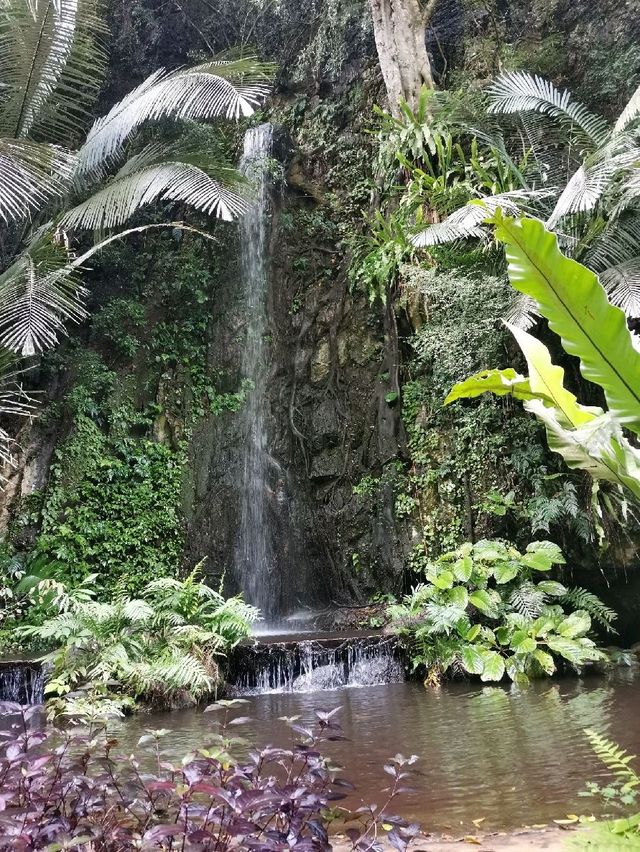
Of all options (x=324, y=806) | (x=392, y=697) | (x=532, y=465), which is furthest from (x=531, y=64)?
(x=324, y=806)

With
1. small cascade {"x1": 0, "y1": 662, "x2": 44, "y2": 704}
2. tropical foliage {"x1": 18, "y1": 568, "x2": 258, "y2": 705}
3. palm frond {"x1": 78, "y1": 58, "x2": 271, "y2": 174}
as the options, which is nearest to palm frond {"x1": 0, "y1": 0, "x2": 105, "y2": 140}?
palm frond {"x1": 78, "y1": 58, "x2": 271, "y2": 174}

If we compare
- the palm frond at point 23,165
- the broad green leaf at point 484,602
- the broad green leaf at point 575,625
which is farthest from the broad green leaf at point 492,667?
the palm frond at point 23,165

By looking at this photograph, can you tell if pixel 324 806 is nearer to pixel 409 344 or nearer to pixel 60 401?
pixel 409 344

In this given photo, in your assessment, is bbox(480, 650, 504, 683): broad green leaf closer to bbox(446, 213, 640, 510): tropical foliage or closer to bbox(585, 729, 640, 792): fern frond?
bbox(585, 729, 640, 792): fern frond

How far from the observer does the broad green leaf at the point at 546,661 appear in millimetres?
6363

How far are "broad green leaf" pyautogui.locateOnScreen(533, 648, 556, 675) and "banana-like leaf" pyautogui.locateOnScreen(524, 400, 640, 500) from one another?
468 centimetres

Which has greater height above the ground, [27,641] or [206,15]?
[206,15]

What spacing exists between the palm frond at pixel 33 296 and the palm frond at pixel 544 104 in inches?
223

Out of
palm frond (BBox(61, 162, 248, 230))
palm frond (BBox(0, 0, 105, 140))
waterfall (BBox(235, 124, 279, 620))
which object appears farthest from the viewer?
waterfall (BBox(235, 124, 279, 620))

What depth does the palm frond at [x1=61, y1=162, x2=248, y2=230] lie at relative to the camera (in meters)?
8.78

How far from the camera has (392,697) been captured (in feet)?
19.9

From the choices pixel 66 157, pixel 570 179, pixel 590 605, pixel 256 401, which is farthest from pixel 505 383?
pixel 256 401

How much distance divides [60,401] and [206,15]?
8322 mm

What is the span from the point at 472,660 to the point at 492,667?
0.18m
